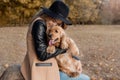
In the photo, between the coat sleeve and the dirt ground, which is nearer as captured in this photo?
the coat sleeve

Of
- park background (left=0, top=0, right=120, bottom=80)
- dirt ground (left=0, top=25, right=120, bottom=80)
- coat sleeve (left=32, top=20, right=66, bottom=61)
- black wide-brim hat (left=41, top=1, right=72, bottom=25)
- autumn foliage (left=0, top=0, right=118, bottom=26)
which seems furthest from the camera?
autumn foliage (left=0, top=0, right=118, bottom=26)

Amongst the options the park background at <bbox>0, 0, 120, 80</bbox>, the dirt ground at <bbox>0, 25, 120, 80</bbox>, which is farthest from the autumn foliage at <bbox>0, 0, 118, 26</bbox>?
the dirt ground at <bbox>0, 25, 120, 80</bbox>

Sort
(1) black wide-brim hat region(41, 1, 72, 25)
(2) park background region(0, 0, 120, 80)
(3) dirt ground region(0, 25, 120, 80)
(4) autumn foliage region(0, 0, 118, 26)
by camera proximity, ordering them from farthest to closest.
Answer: (4) autumn foliage region(0, 0, 118, 26), (2) park background region(0, 0, 120, 80), (3) dirt ground region(0, 25, 120, 80), (1) black wide-brim hat region(41, 1, 72, 25)

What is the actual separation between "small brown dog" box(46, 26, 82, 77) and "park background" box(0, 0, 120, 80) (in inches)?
135

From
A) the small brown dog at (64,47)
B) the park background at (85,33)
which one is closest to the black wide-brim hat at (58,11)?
the small brown dog at (64,47)

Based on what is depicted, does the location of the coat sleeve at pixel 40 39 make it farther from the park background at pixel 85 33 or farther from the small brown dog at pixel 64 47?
the park background at pixel 85 33

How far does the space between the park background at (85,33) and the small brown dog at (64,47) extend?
3442mm

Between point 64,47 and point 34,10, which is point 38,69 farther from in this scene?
point 34,10

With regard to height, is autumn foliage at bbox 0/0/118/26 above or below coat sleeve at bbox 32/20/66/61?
below

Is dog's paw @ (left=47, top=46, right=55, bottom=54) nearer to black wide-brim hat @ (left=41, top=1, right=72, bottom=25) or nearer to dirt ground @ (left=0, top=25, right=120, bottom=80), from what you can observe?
black wide-brim hat @ (left=41, top=1, right=72, bottom=25)

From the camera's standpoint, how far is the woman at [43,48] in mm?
4805

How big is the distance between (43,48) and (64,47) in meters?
0.28

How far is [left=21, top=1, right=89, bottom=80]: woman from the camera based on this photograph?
4.80m

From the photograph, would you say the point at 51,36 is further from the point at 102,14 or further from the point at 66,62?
the point at 102,14
